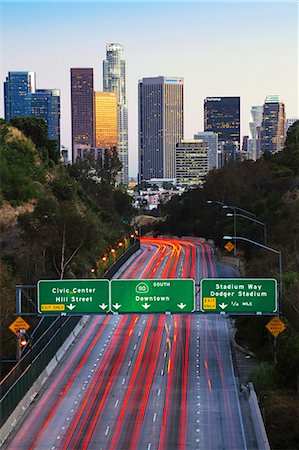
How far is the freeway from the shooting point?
3195 centimetres

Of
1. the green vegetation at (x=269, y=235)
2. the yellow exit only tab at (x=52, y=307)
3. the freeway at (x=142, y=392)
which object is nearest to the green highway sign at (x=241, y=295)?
the green vegetation at (x=269, y=235)

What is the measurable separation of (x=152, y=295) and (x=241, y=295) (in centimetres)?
447

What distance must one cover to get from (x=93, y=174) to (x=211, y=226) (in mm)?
33717

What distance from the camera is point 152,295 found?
36844 millimetres

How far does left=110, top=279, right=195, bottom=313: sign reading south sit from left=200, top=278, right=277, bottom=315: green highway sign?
3.14ft

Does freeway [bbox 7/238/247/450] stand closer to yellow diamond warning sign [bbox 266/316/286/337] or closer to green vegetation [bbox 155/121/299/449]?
green vegetation [bbox 155/121/299/449]

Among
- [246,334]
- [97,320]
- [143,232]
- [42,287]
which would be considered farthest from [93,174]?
[42,287]

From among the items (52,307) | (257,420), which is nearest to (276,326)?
(257,420)

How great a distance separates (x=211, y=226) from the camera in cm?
12281

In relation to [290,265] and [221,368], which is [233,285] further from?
[290,265]

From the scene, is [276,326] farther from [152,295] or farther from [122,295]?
[122,295]

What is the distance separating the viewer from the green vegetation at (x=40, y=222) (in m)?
60.1

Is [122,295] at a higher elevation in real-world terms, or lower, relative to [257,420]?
higher

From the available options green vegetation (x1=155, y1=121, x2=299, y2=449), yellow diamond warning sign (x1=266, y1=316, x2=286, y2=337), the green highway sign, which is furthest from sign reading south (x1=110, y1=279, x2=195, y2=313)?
green vegetation (x1=155, y1=121, x2=299, y2=449)
